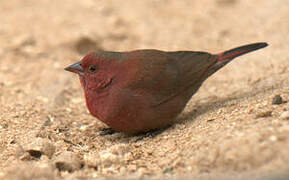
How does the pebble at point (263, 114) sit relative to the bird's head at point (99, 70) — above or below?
below

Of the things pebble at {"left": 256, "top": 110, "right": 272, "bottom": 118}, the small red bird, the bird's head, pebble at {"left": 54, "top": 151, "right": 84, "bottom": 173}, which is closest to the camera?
pebble at {"left": 54, "top": 151, "right": 84, "bottom": 173}

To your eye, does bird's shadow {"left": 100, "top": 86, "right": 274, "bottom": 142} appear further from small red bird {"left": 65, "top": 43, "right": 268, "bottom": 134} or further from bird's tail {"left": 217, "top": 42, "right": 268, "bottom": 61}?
Answer: bird's tail {"left": 217, "top": 42, "right": 268, "bottom": 61}

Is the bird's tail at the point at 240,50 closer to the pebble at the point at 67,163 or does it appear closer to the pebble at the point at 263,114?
the pebble at the point at 263,114

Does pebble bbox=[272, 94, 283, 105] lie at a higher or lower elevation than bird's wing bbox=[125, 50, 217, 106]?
lower

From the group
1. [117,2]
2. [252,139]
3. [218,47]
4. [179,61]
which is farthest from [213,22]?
[252,139]

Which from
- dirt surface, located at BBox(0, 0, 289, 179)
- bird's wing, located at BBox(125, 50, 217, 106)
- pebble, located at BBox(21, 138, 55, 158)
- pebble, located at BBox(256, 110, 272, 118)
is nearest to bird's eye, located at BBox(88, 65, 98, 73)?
bird's wing, located at BBox(125, 50, 217, 106)

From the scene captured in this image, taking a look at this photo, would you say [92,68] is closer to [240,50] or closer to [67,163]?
[67,163]

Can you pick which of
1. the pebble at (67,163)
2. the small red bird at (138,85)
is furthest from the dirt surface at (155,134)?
the small red bird at (138,85)

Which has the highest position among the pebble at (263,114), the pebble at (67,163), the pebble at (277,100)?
the pebble at (277,100)
